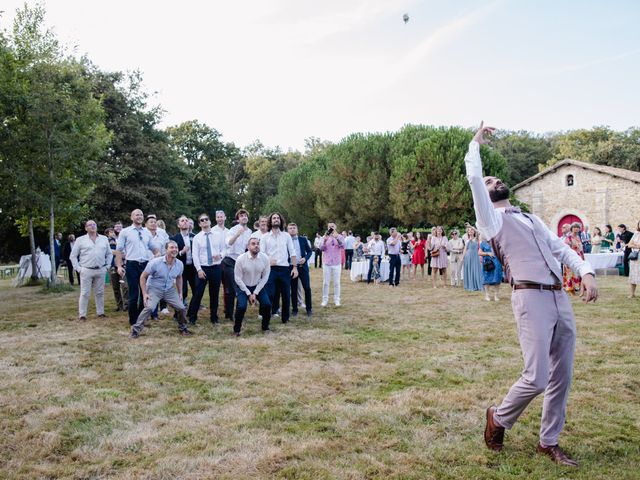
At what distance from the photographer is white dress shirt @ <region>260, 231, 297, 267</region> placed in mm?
9430

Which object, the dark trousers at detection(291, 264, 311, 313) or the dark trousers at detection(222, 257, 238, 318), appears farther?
the dark trousers at detection(291, 264, 311, 313)

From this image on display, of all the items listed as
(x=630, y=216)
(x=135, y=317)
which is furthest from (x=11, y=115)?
(x=630, y=216)

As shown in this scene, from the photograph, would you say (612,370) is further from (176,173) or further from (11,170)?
(176,173)

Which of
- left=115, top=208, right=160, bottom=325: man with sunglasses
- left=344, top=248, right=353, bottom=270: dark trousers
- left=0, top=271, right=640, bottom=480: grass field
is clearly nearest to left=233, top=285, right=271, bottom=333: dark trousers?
left=0, top=271, right=640, bottom=480: grass field

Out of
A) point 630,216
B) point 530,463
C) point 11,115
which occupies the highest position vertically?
point 11,115

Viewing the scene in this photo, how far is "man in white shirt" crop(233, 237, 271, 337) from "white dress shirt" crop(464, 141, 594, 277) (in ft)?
17.3

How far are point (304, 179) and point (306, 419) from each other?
41.9 meters

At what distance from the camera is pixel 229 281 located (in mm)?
9945

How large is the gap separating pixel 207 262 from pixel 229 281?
568 millimetres

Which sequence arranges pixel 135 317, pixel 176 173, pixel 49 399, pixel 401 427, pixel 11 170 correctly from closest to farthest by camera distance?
pixel 401 427 < pixel 49 399 < pixel 135 317 < pixel 11 170 < pixel 176 173

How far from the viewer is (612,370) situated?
19.9ft

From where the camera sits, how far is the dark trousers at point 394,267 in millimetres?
17031

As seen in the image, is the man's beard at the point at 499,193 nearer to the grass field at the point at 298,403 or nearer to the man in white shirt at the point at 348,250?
the grass field at the point at 298,403

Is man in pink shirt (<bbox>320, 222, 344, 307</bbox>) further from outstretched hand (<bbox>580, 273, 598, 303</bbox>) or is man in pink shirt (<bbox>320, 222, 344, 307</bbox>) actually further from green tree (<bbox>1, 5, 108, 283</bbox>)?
green tree (<bbox>1, 5, 108, 283</bbox>)
